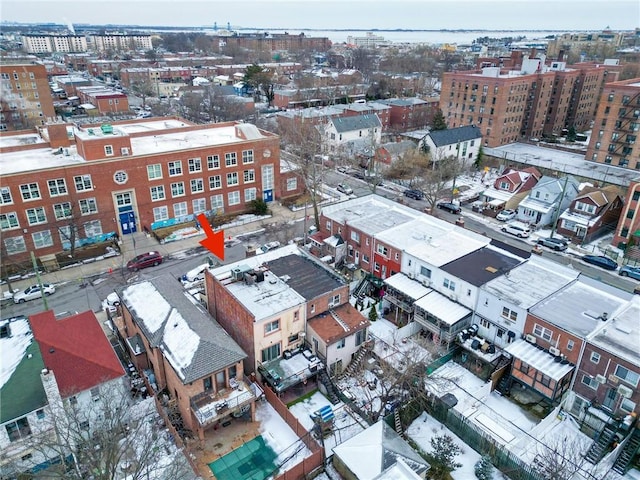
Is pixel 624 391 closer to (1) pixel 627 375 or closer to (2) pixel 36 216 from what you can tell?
(1) pixel 627 375

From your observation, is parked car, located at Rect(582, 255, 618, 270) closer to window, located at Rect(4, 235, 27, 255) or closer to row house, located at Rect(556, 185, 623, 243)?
row house, located at Rect(556, 185, 623, 243)

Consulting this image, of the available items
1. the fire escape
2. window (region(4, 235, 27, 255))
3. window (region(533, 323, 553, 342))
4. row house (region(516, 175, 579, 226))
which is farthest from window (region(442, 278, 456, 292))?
the fire escape

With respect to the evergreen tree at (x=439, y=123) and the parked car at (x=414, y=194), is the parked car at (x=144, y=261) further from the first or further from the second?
the evergreen tree at (x=439, y=123)

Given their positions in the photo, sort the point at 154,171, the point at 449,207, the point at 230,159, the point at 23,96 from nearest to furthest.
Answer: the point at 154,171, the point at 230,159, the point at 449,207, the point at 23,96

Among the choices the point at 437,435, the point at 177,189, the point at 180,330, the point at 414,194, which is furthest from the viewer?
the point at 414,194

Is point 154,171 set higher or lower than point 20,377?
higher

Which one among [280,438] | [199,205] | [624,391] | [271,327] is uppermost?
[271,327]

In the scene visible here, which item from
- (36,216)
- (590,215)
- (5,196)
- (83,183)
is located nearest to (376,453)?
(83,183)
